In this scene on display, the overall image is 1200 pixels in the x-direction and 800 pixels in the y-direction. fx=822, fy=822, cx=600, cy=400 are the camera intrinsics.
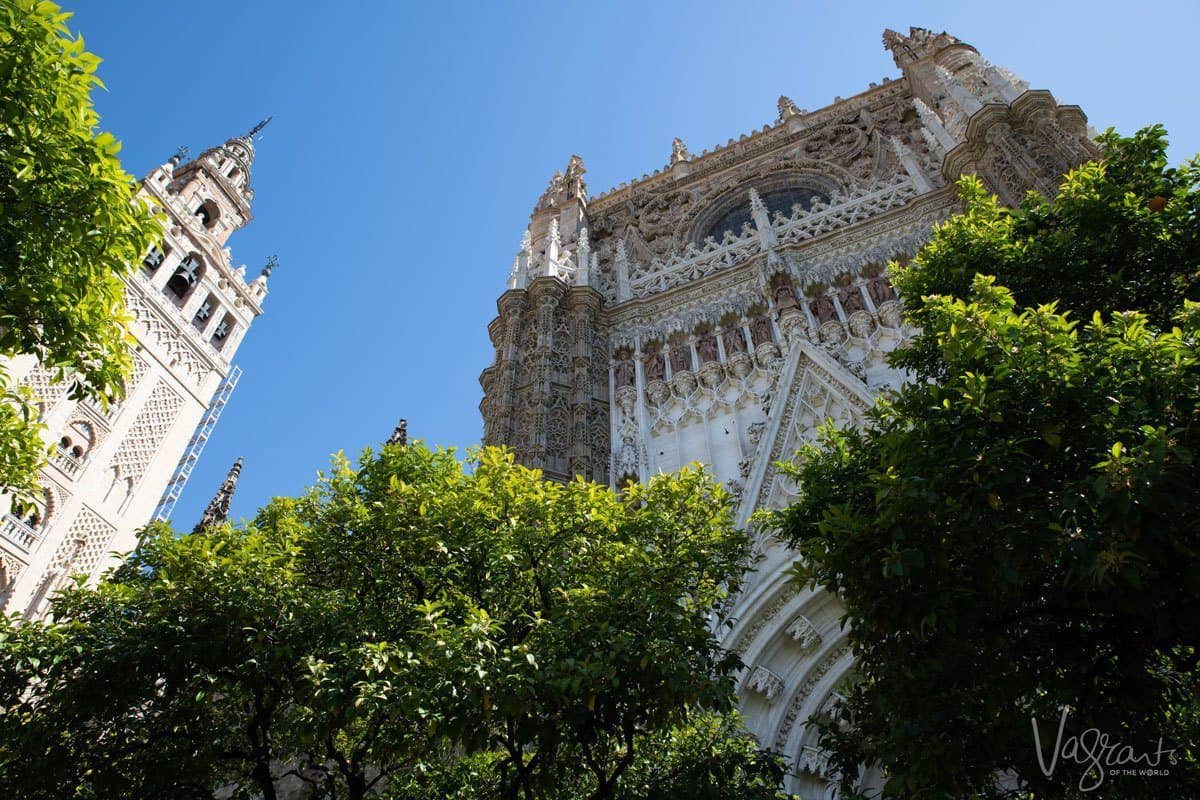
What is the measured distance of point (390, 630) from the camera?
685cm

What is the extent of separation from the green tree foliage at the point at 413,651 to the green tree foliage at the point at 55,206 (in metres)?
1.86

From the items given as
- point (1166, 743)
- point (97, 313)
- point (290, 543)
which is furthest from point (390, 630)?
point (1166, 743)

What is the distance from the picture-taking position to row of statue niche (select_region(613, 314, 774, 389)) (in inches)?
632

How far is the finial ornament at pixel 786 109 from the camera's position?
2452 cm

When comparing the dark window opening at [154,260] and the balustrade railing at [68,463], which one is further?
the dark window opening at [154,260]

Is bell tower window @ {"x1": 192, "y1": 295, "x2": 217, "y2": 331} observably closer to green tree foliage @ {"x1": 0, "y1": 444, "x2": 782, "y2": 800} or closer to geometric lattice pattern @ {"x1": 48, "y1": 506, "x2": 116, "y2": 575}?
geometric lattice pattern @ {"x1": 48, "y1": 506, "x2": 116, "y2": 575}

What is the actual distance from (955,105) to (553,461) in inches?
471

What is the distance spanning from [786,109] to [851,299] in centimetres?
1149

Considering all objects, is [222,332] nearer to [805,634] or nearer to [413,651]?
[805,634]

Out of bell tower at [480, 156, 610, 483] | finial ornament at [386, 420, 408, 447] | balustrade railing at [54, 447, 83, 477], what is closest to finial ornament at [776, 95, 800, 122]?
bell tower at [480, 156, 610, 483]

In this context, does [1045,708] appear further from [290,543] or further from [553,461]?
[553,461]

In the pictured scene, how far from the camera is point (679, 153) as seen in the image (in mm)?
25609

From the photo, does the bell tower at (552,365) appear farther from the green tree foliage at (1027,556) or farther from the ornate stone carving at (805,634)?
the green tree foliage at (1027,556)

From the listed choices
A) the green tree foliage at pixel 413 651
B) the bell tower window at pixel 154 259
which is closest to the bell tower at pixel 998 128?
the green tree foliage at pixel 413 651
